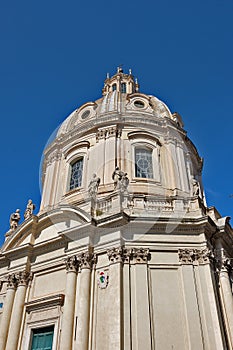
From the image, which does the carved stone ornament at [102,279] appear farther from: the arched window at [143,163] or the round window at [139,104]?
the round window at [139,104]

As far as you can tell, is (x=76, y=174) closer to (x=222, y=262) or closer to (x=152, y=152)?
(x=152, y=152)

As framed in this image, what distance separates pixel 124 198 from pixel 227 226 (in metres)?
5.42

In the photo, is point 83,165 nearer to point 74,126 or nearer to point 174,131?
point 74,126

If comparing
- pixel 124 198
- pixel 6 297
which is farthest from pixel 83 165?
pixel 6 297

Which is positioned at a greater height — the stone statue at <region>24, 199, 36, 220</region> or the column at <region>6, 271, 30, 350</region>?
the stone statue at <region>24, 199, 36, 220</region>

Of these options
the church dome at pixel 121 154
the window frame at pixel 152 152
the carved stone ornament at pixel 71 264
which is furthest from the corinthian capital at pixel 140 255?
the window frame at pixel 152 152

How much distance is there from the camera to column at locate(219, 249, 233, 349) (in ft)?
47.8

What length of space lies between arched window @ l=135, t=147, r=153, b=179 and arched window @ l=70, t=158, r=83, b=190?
3.86 m

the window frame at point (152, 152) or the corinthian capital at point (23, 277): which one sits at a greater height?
the window frame at point (152, 152)

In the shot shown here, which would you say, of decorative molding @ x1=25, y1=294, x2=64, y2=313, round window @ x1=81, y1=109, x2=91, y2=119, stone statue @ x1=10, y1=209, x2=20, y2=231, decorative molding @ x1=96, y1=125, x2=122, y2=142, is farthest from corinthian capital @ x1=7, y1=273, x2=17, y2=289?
round window @ x1=81, y1=109, x2=91, y2=119

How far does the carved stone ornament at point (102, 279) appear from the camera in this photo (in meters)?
15.2

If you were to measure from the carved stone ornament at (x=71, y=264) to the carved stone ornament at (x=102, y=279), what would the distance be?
1.28 meters

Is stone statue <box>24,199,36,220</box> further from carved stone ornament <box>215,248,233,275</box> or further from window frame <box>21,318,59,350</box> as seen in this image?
carved stone ornament <box>215,248,233,275</box>

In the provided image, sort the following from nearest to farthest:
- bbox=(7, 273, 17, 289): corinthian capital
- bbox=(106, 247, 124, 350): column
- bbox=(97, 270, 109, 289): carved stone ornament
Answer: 1. bbox=(106, 247, 124, 350): column
2. bbox=(97, 270, 109, 289): carved stone ornament
3. bbox=(7, 273, 17, 289): corinthian capital
